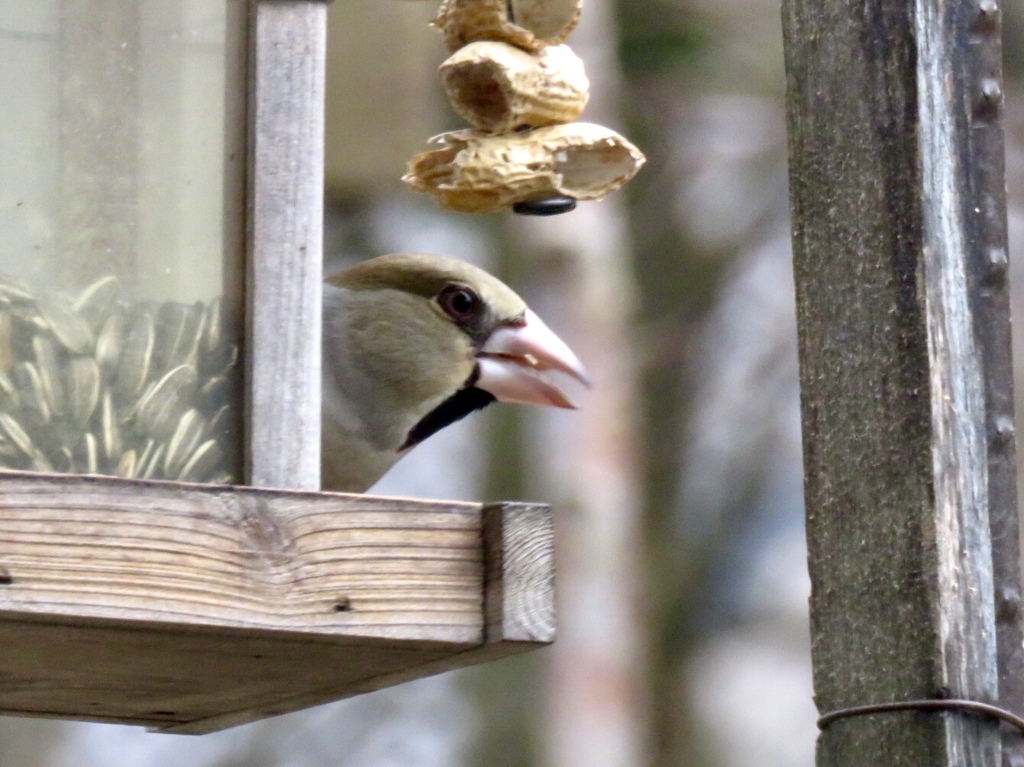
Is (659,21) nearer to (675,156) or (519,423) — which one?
(675,156)

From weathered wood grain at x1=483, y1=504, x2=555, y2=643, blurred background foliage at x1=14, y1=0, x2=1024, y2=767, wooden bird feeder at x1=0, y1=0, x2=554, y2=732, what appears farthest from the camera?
blurred background foliage at x1=14, y1=0, x2=1024, y2=767

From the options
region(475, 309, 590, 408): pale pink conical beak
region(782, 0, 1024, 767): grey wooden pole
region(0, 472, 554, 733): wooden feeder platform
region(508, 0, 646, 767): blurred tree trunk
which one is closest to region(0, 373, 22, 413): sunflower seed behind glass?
region(0, 472, 554, 733): wooden feeder platform

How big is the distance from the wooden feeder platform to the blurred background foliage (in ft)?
15.8

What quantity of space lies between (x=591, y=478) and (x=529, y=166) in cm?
459

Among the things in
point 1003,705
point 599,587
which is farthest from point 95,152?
point 599,587

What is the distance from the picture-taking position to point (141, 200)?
7.35ft

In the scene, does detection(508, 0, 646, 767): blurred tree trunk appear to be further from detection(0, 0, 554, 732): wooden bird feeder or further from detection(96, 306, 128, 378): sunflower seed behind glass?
detection(96, 306, 128, 378): sunflower seed behind glass

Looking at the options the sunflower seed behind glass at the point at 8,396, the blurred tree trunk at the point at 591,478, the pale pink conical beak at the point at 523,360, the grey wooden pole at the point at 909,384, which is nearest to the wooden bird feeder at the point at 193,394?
Answer: the sunflower seed behind glass at the point at 8,396

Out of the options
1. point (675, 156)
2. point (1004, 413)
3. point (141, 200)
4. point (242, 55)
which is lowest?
point (1004, 413)

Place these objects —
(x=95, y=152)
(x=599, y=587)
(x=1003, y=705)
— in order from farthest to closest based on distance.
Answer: (x=599, y=587), (x=95, y=152), (x=1003, y=705)

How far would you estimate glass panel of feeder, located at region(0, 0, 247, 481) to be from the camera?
2158 mm

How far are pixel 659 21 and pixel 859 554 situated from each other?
6998 millimetres

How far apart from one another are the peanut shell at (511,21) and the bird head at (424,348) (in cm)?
81

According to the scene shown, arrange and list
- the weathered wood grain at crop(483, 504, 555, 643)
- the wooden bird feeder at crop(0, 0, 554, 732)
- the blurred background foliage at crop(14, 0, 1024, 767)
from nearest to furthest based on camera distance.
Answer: the wooden bird feeder at crop(0, 0, 554, 732) < the weathered wood grain at crop(483, 504, 555, 643) < the blurred background foliage at crop(14, 0, 1024, 767)
